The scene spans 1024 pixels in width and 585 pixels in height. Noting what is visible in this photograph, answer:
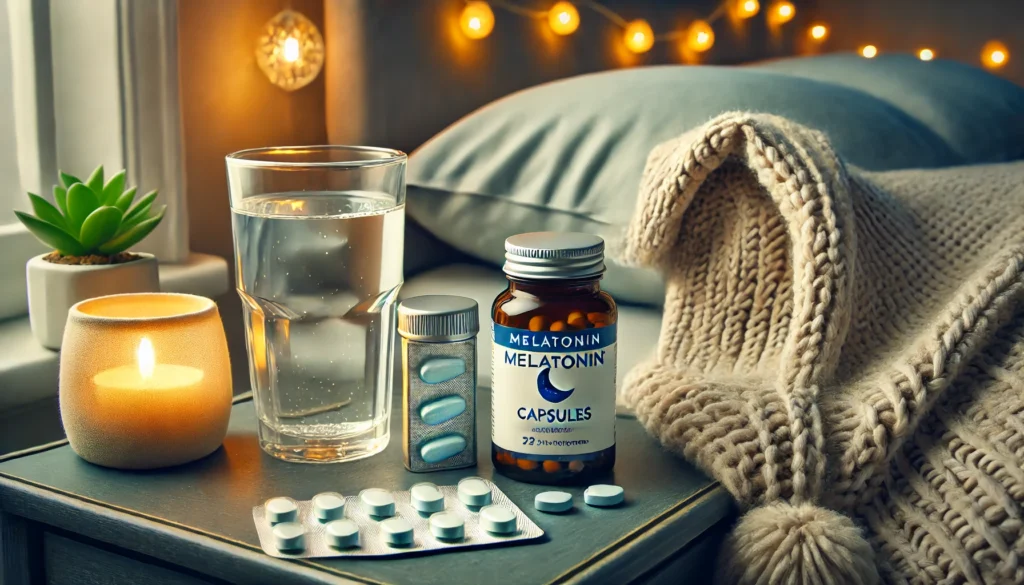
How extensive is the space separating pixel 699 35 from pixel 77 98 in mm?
1052

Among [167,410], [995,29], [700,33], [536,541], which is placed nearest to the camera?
[536,541]

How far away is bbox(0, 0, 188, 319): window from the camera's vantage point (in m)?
1.00

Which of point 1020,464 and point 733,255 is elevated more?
point 733,255

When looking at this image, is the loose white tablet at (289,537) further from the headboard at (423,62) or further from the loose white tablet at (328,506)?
the headboard at (423,62)

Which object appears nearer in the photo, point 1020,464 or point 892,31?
point 1020,464

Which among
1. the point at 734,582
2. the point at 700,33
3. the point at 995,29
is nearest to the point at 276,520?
the point at 734,582

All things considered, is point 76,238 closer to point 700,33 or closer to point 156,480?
point 156,480

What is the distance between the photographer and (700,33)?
5.64ft

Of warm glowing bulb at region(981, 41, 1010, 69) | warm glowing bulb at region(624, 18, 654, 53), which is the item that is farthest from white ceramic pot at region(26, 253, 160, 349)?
warm glowing bulb at region(981, 41, 1010, 69)

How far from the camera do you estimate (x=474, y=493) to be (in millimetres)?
592

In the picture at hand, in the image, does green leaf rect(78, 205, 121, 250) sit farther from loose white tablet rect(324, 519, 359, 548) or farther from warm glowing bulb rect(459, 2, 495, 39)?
warm glowing bulb rect(459, 2, 495, 39)

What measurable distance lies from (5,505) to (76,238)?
10.6 inches

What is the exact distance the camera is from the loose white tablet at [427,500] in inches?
22.9

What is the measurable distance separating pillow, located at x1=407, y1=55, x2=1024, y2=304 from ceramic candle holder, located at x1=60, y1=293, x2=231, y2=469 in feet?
1.39
